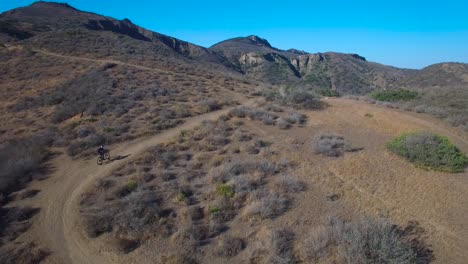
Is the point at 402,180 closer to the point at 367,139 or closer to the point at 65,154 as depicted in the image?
the point at 367,139

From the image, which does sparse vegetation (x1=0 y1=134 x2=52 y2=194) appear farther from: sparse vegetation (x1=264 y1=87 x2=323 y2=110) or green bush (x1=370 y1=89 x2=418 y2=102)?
green bush (x1=370 y1=89 x2=418 y2=102)

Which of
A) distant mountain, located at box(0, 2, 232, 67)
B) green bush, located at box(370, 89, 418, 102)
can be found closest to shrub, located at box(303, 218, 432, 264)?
green bush, located at box(370, 89, 418, 102)

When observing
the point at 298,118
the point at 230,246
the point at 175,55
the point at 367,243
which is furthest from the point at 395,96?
the point at 175,55

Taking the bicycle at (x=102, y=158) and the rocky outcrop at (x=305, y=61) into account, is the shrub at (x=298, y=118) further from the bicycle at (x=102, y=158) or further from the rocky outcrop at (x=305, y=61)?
the rocky outcrop at (x=305, y=61)

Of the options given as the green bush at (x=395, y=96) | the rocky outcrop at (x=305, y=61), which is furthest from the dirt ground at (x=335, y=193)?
the rocky outcrop at (x=305, y=61)

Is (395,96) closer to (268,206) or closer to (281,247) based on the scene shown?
(268,206)

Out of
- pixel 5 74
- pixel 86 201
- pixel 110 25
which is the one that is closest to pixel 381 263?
pixel 86 201
